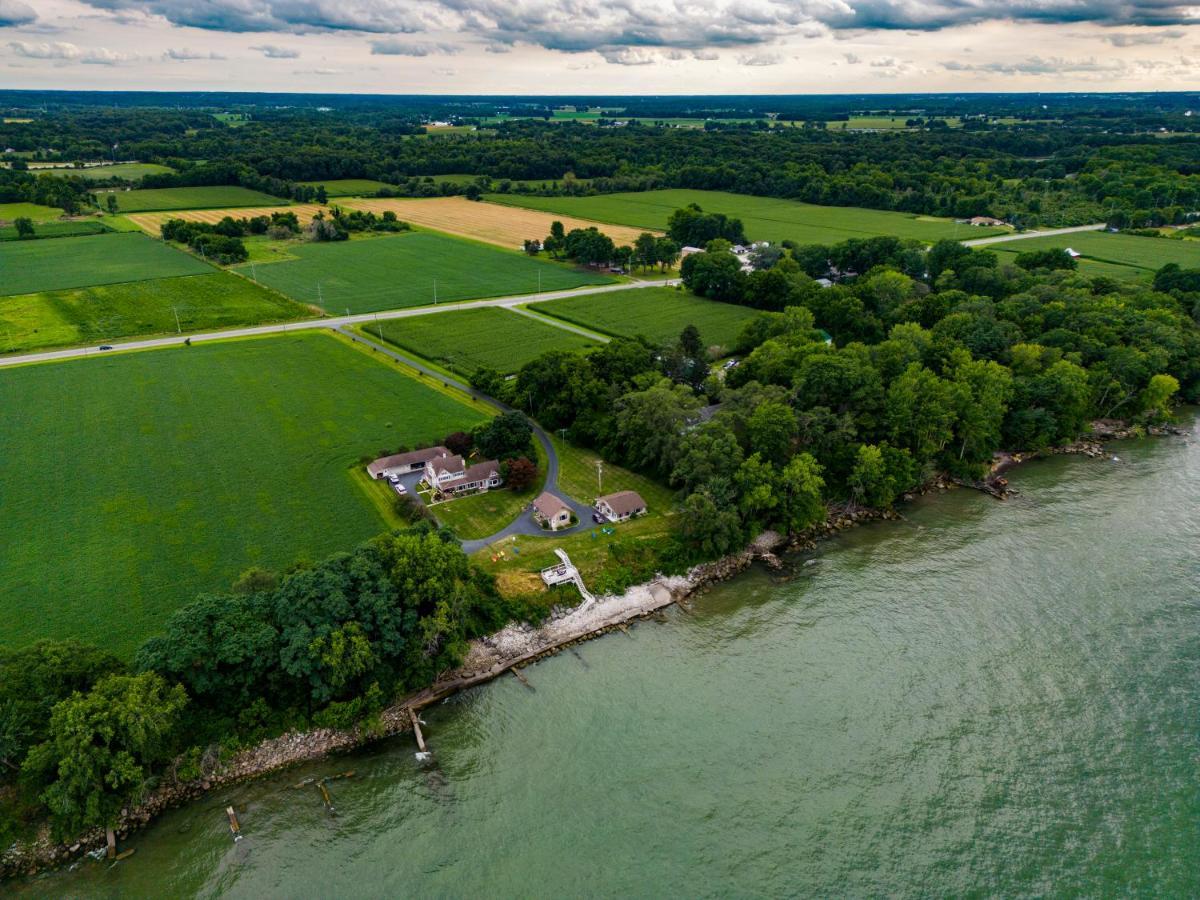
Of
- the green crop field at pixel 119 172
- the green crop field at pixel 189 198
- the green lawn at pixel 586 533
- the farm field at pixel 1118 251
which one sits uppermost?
the green crop field at pixel 119 172

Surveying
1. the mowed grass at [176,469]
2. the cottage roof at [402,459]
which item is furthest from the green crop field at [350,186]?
the cottage roof at [402,459]

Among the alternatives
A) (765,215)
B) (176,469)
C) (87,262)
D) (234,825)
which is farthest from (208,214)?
(234,825)

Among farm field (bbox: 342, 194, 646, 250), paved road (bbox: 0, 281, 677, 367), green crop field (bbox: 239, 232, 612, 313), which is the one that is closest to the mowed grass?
paved road (bbox: 0, 281, 677, 367)

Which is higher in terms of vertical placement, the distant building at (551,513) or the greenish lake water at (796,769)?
the distant building at (551,513)

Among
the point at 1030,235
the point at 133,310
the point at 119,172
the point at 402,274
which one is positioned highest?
the point at 119,172

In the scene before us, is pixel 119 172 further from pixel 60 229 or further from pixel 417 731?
pixel 417 731

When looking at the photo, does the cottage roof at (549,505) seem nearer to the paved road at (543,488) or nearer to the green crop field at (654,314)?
the paved road at (543,488)

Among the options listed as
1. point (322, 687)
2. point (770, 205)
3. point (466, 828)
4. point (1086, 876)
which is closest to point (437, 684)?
point (322, 687)
